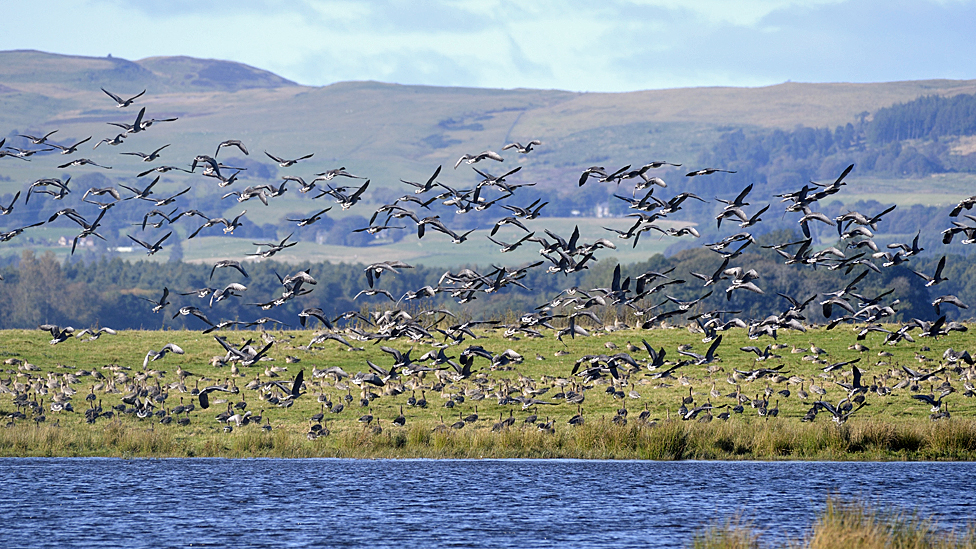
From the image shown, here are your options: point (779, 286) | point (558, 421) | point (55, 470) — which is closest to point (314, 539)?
point (55, 470)

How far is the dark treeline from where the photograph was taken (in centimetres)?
12206

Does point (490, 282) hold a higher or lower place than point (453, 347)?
higher

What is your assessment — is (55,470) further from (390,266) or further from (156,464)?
(390,266)

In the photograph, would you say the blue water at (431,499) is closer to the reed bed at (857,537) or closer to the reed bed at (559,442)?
the reed bed at (559,442)

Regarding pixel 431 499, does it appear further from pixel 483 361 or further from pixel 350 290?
pixel 350 290

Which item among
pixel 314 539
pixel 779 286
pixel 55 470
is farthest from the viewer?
pixel 779 286

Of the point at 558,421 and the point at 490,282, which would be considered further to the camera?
the point at 558,421

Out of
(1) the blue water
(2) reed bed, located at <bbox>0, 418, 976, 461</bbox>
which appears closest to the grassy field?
(2) reed bed, located at <bbox>0, 418, 976, 461</bbox>

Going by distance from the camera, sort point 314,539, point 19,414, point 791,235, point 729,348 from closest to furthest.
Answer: point 314,539
point 19,414
point 729,348
point 791,235

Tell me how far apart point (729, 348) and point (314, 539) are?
31.9m

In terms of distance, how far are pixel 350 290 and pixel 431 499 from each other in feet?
494

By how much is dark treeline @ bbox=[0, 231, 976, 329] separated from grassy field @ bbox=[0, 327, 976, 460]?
46116 mm

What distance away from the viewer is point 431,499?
106 ft

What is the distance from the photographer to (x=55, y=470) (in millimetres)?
36375
